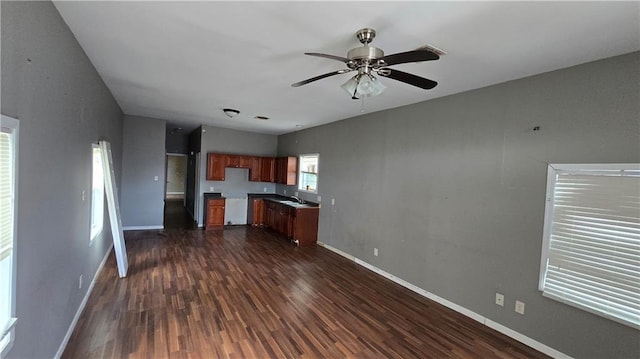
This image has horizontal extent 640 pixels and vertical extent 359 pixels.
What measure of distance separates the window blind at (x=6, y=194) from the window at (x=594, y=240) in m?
3.93

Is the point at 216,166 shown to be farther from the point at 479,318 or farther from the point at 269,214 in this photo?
the point at 479,318

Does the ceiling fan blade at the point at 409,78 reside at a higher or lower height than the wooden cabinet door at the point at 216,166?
higher

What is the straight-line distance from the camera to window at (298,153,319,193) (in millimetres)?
6480

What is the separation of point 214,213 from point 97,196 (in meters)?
3.28

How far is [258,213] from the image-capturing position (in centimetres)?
746

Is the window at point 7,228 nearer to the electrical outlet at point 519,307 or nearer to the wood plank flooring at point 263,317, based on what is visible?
the wood plank flooring at point 263,317

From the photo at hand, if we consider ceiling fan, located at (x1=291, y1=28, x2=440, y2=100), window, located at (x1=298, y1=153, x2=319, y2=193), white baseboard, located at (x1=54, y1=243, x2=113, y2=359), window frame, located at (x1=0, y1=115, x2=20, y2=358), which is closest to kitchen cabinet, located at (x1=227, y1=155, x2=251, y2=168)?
window, located at (x1=298, y1=153, x2=319, y2=193)

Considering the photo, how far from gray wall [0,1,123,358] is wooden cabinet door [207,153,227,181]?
4.13m

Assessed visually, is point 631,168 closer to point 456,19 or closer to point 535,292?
point 535,292

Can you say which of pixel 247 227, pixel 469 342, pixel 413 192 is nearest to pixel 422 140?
pixel 413 192

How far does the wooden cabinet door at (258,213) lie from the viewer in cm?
742

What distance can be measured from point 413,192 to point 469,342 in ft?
6.23

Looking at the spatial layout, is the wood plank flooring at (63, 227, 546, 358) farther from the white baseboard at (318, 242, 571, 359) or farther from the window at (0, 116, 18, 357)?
the window at (0, 116, 18, 357)

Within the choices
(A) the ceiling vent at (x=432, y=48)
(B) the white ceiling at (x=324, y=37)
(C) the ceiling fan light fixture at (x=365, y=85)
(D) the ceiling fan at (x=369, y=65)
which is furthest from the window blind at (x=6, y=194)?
(A) the ceiling vent at (x=432, y=48)
